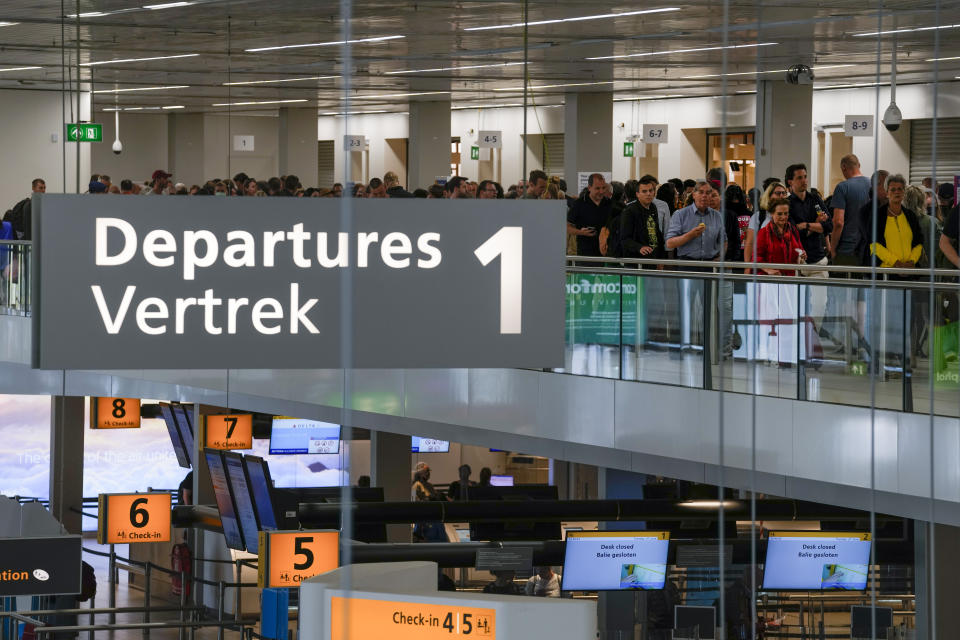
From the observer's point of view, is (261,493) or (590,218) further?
(261,493)

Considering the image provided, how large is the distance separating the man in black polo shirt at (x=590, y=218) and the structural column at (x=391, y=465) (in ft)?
25.4

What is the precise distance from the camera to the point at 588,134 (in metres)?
26.0

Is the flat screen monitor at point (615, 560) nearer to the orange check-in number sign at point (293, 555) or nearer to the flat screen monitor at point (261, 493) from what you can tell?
the orange check-in number sign at point (293, 555)

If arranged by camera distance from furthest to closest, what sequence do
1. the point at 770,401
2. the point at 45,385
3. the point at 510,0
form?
the point at 45,385, the point at 510,0, the point at 770,401

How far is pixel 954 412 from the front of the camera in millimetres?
8672

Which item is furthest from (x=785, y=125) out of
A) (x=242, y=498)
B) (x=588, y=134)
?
(x=242, y=498)

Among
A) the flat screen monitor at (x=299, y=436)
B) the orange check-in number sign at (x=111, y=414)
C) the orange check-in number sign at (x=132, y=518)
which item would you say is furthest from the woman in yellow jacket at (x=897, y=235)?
the flat screen monitor at (x=299, y=436)

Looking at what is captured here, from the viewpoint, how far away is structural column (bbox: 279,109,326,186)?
31.4 meters

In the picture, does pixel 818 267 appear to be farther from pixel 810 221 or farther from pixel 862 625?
pixel 862 625

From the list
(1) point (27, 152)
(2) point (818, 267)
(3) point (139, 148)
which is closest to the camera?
(2) point (818, 267)

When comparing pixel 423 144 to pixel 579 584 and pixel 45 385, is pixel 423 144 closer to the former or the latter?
pixel 45 385

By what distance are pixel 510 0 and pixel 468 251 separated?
10287 millimetres

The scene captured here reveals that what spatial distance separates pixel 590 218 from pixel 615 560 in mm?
3016

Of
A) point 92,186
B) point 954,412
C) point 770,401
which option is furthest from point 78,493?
point 954,412
